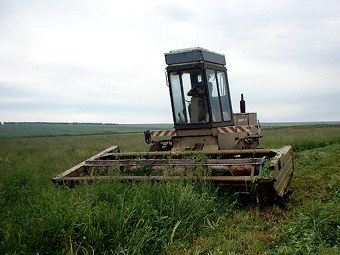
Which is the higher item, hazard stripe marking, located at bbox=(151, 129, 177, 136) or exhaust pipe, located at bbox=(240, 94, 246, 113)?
exhaust pipe, located at bbox=(240, 94, 246, 113)

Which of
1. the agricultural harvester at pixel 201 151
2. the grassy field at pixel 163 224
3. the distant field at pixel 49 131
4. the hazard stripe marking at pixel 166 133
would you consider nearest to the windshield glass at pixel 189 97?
the agricultural harvester at pixel 201 151

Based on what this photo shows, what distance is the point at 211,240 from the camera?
14.4ft

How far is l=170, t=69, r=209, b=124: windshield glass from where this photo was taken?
7.77m

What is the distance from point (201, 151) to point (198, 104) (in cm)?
138

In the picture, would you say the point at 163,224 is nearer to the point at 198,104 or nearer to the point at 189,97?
the point at 198,104

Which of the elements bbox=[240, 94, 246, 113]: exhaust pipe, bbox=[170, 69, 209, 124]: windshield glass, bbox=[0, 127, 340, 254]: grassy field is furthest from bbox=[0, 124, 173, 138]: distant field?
bbox=[0, 127, 340, 254]: grassy field

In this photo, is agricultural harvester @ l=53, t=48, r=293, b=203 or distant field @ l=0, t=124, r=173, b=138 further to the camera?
distant field @ l=0, t=124, r=173, b=138

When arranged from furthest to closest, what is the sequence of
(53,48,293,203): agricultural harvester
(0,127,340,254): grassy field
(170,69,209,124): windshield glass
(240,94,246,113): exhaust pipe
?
1. (240,94,246,113): exhaust pipe
2. (170,69,209,124): windshield glass
3. (53,48,293,203): agricultural harvester
4. (0,127,340,254): grassy field

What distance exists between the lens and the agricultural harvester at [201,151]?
5891mm

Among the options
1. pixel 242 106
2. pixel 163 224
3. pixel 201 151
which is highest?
pixel 242 106

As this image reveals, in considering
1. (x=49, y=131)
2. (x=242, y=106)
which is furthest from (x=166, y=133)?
(x=49, y=131)

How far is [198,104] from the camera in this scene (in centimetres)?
787

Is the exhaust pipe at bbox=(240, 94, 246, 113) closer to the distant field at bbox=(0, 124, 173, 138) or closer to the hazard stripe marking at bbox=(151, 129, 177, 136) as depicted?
the hazard stripe marking at bbox=(151, 129, 177, 136)

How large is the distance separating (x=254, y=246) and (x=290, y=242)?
0.41 m
